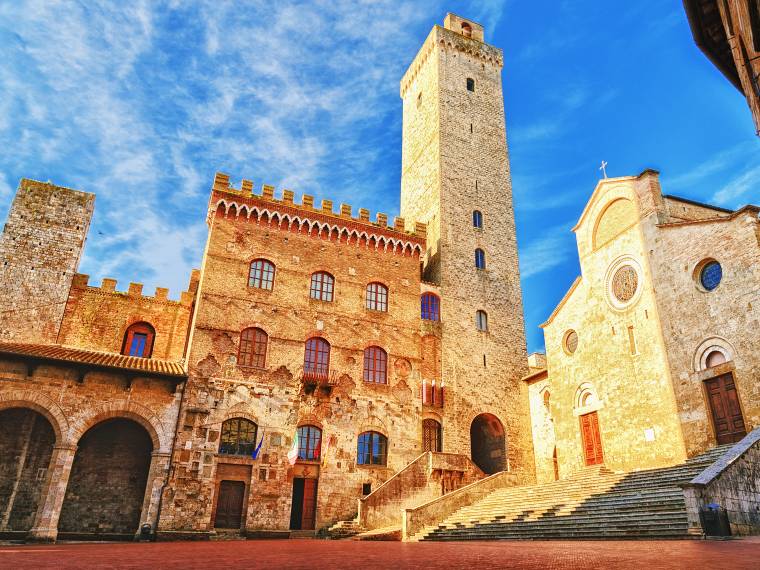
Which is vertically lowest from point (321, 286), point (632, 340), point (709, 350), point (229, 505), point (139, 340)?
point (229, 505)

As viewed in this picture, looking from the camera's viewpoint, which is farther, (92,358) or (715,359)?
(92,358)

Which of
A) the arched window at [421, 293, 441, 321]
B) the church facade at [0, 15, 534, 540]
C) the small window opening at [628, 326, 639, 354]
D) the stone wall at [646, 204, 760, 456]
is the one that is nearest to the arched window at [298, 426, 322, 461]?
the church facade at [0, 15, 534, 540]

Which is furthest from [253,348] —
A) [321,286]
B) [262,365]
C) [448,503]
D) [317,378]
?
[448,503]

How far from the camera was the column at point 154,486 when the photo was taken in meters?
18.5

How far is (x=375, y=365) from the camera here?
24406 mm

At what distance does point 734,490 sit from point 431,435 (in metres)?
13.8

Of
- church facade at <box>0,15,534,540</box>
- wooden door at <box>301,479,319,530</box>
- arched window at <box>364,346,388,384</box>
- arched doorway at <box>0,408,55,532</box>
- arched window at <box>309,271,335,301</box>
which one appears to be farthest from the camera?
arched window at <box>309,271,335,301</box>

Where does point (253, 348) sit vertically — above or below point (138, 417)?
above

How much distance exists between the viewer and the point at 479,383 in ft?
85.3

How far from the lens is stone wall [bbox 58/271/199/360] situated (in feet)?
74.3

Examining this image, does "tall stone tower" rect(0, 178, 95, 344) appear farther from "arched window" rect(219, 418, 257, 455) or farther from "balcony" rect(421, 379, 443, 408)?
"balcony" rect(421, 379, 443, 408)

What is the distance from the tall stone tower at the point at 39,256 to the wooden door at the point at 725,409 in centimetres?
2499

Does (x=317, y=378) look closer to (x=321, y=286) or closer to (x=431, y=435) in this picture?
(x=321, y=286)

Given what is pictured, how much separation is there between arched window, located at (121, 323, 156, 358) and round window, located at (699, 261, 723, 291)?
74.6ft
